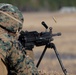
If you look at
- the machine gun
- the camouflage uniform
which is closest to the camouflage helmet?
the camouflage uniform

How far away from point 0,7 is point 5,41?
0.37 meters

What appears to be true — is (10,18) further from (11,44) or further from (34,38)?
(34,38)

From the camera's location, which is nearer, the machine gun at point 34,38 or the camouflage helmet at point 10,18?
the camouflage helmet at point 10,18

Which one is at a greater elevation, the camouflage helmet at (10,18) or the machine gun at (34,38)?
the camouflage helmet at (10,18)

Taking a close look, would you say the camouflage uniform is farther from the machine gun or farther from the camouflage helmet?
the machine gun

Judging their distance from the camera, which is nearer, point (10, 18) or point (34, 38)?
point (10, 18)

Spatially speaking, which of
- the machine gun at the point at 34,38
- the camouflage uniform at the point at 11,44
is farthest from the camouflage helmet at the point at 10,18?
the machine gun at the point at 34,38

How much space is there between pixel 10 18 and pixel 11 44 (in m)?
0.27

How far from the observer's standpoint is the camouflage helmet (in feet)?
15.9

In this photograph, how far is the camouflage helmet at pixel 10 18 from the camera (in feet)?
15.9

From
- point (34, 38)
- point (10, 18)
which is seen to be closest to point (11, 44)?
point (10, 18)

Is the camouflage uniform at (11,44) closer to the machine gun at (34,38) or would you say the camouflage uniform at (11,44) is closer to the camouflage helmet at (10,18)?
the camouflage helmet at (10,18)

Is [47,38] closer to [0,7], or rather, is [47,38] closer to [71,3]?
[0,7]

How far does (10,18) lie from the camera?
16.1ft
